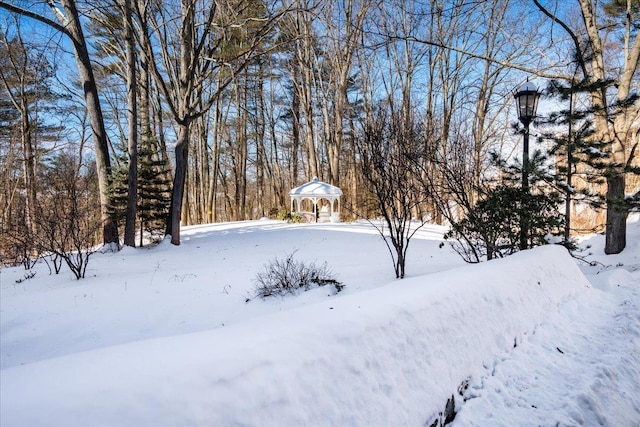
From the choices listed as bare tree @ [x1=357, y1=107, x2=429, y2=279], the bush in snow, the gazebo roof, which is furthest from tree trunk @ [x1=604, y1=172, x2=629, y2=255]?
the gazebo roof

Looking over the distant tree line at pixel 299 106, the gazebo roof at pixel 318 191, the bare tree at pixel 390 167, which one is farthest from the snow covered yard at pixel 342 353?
the gazebo roof at pixel 318 191

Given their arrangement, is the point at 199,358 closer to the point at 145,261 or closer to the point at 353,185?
the point at 145,261

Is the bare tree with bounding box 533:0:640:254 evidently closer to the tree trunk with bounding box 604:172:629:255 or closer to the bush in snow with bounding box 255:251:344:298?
the tree trunk with bounding box 604:172:629:255

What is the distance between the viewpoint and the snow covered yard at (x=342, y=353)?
107 cm

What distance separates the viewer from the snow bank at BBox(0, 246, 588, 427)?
100 cm

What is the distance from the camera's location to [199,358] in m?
1.23

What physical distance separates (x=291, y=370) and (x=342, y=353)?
0.29m

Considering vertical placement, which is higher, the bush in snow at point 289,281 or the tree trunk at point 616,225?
the tree trunk at point 616,225

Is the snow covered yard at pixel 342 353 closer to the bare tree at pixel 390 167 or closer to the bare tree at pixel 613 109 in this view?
the bare tree at pixel 390 167

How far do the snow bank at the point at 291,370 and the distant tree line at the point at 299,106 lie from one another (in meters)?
3.24

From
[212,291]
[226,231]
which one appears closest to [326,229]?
[226,231]

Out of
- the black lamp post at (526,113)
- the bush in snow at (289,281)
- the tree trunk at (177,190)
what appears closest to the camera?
the bush in snow at (289,281)

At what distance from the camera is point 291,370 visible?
51.7 inches

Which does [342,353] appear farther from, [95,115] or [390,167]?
[95,115]
